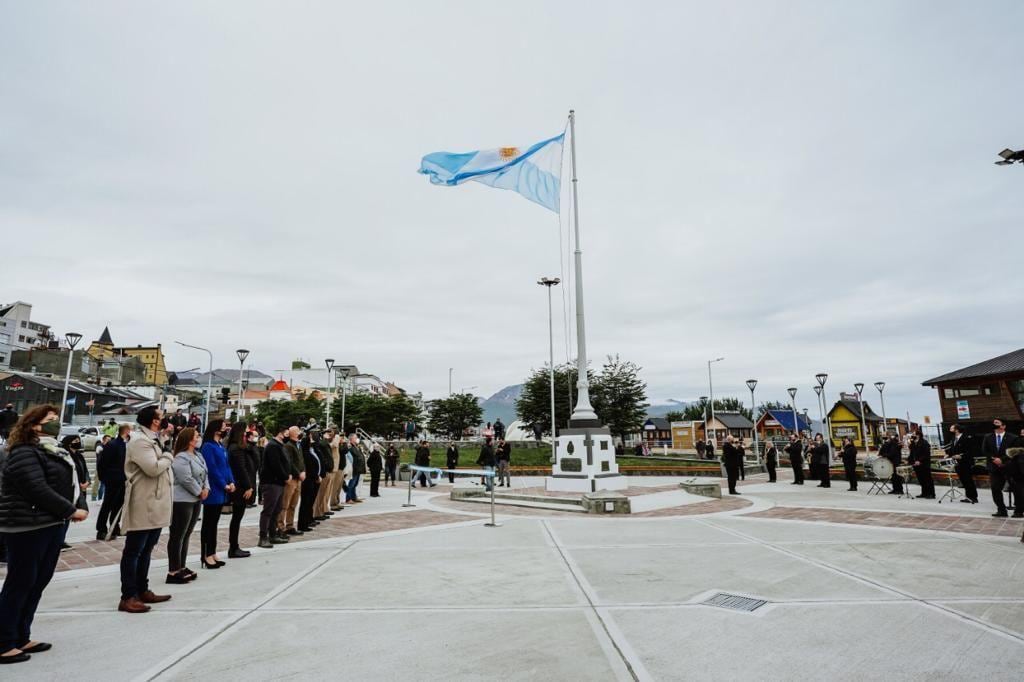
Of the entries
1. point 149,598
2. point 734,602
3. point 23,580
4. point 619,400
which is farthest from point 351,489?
point 619,400

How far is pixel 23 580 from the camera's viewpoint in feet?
12.9

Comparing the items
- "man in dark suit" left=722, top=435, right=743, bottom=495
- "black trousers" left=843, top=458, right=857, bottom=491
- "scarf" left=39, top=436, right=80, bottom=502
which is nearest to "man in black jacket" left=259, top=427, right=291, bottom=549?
"scarf" left=39, top=436, right=80, bottom=502

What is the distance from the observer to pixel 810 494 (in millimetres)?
16141

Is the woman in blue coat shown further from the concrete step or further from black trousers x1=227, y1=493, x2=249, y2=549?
the concrete step

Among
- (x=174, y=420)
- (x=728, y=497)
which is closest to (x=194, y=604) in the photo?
(x=174, y=420)

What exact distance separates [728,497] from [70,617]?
15.0 metres

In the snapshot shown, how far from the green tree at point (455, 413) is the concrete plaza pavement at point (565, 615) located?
6169cm

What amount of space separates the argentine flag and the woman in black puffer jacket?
543 inches

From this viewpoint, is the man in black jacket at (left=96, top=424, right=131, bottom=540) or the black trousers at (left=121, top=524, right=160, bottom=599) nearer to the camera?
the black trousers at (left=121, top=524, right=160, bottom=599)

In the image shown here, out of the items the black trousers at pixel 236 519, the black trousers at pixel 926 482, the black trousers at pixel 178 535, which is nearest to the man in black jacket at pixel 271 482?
the black trousers at pixel 236 519

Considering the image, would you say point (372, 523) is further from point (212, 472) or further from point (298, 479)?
point (212, 472)

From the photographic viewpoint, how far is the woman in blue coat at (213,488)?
6746mm

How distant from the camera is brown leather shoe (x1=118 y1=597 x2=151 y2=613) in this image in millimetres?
4863

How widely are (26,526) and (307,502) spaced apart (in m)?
6.04
